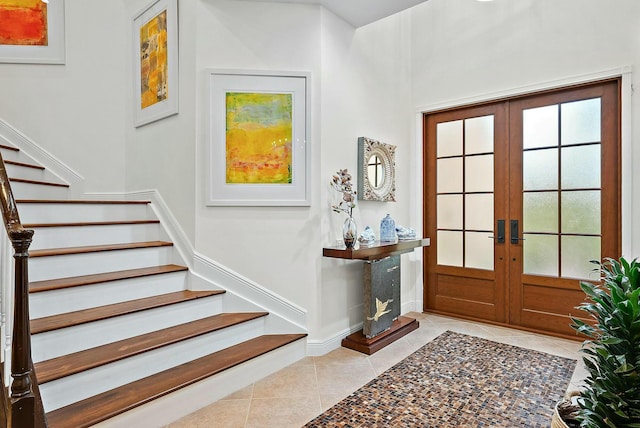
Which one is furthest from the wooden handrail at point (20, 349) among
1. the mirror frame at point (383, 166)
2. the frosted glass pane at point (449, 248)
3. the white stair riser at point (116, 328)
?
the frosted glass pane at point (449, 248)

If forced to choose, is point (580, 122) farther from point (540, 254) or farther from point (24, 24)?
point (24, 24)

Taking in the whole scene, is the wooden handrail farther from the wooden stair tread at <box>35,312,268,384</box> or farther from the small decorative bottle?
Result: the small decorative bottle

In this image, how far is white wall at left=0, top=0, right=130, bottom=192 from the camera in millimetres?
3729

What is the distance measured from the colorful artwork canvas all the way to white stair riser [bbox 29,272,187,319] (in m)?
0.98

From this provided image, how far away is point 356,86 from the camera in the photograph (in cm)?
346

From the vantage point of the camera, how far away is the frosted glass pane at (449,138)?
13.3ft

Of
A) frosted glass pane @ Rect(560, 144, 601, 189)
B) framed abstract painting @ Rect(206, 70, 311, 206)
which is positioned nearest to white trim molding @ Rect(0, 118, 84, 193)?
framed abstract painting @ Rect(206, 70, 311, 206)

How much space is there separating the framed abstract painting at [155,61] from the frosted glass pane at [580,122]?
3.73 m

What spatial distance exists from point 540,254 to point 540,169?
0.87 m

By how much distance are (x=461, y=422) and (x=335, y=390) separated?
2.70ft

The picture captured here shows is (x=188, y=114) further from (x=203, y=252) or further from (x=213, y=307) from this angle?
(x=213, y=307)

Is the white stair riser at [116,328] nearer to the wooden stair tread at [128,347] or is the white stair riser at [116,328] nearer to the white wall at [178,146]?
the wooden stair tread at [128,347]

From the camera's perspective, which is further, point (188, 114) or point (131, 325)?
point (188, 114)

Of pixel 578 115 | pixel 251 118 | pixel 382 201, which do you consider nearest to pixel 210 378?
pixel 251 118
